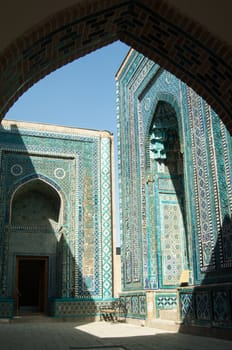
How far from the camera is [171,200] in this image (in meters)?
10.0

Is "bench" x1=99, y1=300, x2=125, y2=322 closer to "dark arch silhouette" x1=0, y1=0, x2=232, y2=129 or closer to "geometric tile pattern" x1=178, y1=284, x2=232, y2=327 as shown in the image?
"geometric tile pattern" x1=178, y1=284, x2=232, y2=327

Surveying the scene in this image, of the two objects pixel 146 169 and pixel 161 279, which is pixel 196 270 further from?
pixel 146 169

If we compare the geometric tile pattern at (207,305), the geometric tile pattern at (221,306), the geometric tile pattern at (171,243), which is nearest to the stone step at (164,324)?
the geometric tile pattern at (207,305)

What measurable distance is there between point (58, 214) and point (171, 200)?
16.6 ft

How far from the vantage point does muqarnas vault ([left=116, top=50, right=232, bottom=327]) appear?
21.8 feet

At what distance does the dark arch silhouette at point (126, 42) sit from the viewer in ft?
11.6

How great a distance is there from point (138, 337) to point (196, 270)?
1.46m

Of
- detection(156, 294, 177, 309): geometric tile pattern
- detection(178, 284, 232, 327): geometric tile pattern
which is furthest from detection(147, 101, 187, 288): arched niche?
detection(178, 284, 232, 327): geometric tile pattern

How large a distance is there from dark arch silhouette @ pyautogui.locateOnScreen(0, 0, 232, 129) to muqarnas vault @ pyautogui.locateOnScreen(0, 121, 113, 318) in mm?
9266

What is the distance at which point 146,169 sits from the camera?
10047mm

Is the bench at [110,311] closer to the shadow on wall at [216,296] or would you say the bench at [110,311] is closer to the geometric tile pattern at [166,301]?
the geometric tile pattern at [166,301]

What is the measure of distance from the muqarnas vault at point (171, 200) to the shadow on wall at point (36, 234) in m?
2.31

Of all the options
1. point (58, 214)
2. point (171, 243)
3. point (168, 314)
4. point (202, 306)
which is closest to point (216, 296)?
point (202, 306)

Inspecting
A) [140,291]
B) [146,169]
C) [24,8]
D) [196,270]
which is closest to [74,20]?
[24,8]
